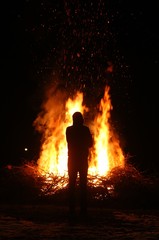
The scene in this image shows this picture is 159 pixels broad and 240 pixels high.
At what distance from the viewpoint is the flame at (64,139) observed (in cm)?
1274

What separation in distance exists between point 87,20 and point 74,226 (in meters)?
8.56

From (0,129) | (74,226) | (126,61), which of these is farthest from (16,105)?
(74,226)

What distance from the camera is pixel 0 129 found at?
2820cm

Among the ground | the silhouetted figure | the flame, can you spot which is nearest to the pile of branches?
the flame

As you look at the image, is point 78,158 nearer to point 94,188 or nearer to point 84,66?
point 94,188

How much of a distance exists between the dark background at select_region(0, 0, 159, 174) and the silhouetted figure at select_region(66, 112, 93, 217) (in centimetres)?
376

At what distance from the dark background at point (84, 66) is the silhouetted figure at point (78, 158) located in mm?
3763

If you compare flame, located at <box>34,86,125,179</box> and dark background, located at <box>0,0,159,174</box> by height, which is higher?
dark background, located at <box>0,0,159,174</box>

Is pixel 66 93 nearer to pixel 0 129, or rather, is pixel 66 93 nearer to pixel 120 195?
pixel 120 195

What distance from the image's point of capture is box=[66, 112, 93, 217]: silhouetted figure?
855 cm

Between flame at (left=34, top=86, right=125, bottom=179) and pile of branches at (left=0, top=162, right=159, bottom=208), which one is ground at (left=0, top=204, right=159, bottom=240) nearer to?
pile of branches at (left=0, top=162, right=159, bottom=208)

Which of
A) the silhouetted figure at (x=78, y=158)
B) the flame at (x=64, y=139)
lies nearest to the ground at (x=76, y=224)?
the silhouetted figure at (x=78, y=158)

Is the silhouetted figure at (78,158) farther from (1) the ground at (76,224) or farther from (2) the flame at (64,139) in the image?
(2) the flame at (64,139)

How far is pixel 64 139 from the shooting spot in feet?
42.5
